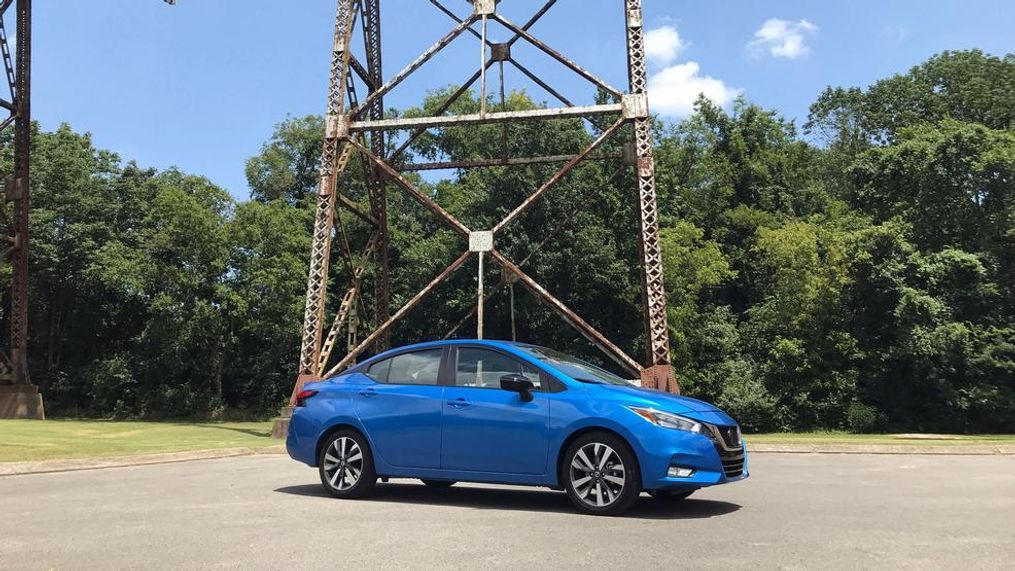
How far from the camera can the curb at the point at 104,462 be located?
36.3ft

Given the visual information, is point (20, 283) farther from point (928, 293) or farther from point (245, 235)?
point (928, 293)

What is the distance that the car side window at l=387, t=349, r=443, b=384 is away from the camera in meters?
7.57

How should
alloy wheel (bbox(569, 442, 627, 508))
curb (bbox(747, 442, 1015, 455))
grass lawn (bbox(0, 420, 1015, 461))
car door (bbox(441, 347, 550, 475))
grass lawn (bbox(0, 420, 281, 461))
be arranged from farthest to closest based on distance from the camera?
curb (bbox(747, 442, 1015, 455)) → grass lawn (bbox(0, 420, 1015, 461)) → grass lawn (bbox(0, 420, 281, 461)) → car door (bbox(441, 347, 550, 475)) → alloy wheel (bbox(569, 442, 627, 508))

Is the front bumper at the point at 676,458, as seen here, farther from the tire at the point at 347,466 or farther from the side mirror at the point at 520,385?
the tire at the point at 347,466

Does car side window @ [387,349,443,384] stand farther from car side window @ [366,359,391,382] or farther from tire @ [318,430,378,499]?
tire @ [318,430,378,499]

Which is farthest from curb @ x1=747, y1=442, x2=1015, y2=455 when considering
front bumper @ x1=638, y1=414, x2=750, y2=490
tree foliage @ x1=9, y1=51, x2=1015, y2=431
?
tree foliage @ x1=9, y1=51, x2=1015, y2=431

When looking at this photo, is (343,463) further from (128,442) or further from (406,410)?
(128,442)

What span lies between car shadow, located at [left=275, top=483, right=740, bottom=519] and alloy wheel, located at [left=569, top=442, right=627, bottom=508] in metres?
0.25

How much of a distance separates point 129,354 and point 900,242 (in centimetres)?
3759

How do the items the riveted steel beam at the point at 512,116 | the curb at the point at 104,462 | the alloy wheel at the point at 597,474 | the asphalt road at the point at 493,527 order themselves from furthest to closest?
the riveted steel beam at the point at 512,116, the curb at the point at 104,462, the alloy wheel at the point at 597,474, the asphalt road at the point at 493,527

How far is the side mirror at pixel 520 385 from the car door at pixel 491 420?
0.18 ft

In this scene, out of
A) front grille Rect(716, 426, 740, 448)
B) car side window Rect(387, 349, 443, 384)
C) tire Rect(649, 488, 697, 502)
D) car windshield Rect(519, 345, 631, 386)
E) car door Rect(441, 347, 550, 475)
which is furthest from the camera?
car side window Rect(387, 349, 443, 384)

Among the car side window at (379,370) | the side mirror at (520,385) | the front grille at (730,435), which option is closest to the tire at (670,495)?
the front grille at (730,435)

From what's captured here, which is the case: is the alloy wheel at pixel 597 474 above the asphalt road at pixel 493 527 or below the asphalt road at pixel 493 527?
above
